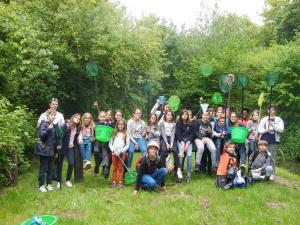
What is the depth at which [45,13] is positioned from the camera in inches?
543

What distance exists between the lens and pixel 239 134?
9.63 meters

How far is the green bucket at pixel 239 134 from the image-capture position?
9.57 m

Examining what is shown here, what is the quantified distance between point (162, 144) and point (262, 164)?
2365mm

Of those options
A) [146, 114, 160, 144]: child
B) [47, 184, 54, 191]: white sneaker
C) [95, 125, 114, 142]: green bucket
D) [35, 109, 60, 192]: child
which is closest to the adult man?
[146, 114, 160, 144]: child

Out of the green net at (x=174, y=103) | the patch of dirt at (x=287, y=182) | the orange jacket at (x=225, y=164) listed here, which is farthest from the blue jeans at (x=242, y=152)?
the green net at (x=174, y=103)

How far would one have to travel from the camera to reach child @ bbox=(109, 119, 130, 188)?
9.01 metres

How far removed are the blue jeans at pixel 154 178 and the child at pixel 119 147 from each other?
62cm

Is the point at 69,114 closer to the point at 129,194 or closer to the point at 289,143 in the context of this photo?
the point at 129,194

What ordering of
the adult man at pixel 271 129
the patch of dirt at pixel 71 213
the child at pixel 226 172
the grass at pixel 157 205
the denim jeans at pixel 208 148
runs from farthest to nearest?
1. the adult man at pixel 271 129
2. the denim jeans at pixel 208 148
3. the child at pixel 226 172
4. the patch of dirt at pixel 71 213
5. the grass at pixel 157 205

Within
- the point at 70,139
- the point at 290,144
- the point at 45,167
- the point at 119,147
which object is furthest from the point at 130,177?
the point at 290,144

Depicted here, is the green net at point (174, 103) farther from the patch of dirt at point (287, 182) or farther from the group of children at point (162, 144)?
the patch of dirt at point (287, 182)

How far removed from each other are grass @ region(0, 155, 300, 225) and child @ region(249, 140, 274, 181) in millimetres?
291

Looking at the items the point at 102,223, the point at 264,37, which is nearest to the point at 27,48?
the point at 102,223

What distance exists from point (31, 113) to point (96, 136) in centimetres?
289
